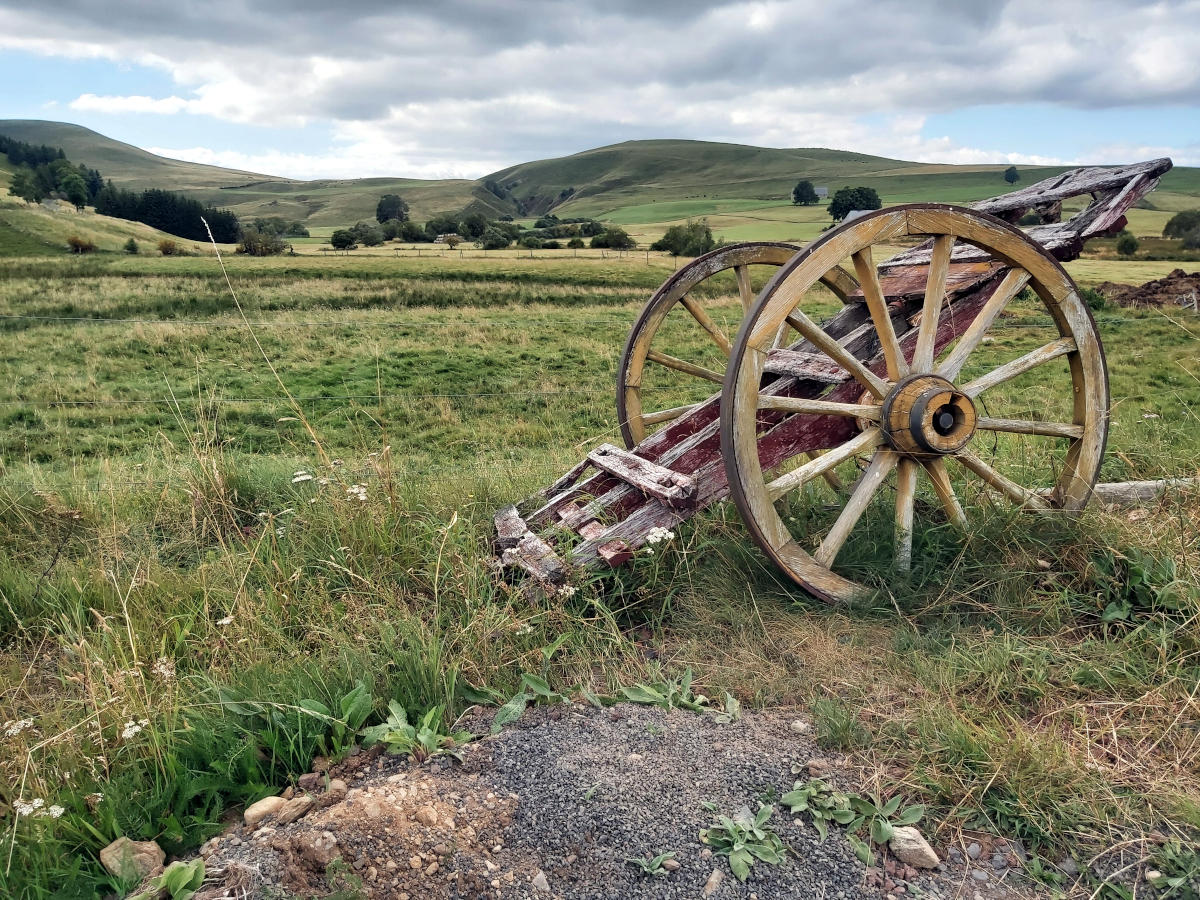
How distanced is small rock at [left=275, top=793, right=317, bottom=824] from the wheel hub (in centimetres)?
289

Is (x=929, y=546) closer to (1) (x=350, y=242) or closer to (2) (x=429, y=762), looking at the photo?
(2) (x=429, y=762)

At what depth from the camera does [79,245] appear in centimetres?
5356

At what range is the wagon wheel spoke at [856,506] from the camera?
145 inches

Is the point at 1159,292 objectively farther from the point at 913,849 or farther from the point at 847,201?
the point at 847,201

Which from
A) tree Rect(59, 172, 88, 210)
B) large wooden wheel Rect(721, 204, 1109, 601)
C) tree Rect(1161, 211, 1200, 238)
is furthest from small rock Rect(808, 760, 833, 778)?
tree Rect(59, 172, 88, 210)

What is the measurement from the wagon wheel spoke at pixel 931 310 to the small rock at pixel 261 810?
326cm

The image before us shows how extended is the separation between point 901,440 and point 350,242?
76.8 m

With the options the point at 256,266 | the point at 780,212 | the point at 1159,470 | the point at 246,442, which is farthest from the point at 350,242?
the point at 1159,470

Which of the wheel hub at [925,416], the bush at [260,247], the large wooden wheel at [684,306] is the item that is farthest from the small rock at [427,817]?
the bush at [260,247]

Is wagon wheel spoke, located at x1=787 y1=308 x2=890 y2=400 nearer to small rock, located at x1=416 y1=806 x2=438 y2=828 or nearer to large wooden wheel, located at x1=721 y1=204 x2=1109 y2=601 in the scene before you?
large wooden wheel, located at x1=721 y1=204 x2=1109 y2=601

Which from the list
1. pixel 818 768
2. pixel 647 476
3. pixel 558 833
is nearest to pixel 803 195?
pixel 647 476

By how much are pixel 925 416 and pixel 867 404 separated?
0.36 m

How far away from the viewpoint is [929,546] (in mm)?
3969

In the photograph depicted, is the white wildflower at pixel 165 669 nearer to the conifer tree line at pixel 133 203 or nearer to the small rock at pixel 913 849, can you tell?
the small rock at pixel 913 849
